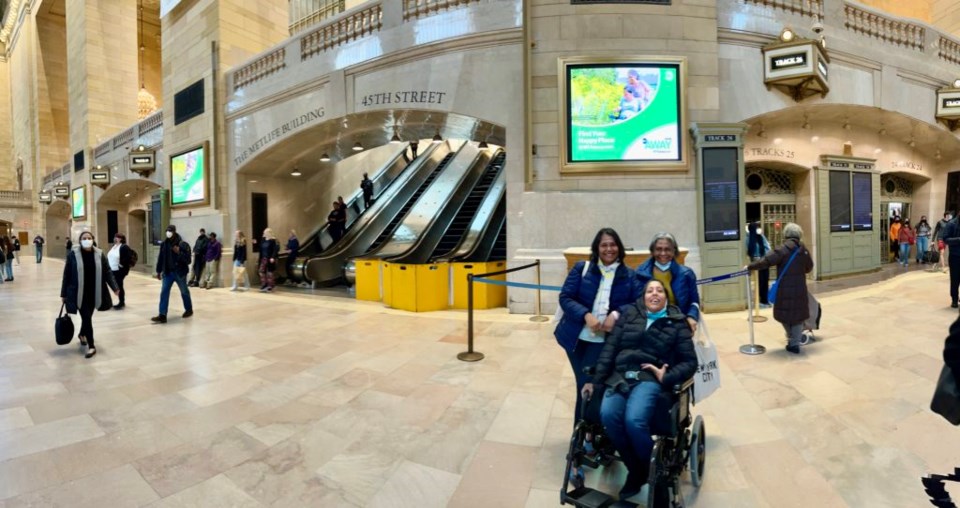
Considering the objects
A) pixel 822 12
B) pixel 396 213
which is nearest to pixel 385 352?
pixel 396 213

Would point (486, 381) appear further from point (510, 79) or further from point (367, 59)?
point (367, 59)

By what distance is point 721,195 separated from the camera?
7445mm

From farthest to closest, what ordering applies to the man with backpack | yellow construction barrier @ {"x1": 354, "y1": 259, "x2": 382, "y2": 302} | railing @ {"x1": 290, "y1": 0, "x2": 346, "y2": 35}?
railing @ {"x1": 290, "y1": 0, "x2": 346, "y2": 35}
yellow construction barrier @ {"x1": 354, "y1": 259, "x2": 382, "y2": 302}
the man with backpack

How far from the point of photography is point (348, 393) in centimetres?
401

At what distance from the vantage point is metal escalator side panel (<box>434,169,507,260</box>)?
33.3 feet

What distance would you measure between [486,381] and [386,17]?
812cm

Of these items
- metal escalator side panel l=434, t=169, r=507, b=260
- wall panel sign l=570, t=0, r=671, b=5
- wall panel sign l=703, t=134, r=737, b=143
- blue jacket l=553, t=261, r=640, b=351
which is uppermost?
wall panel sign l=570, t=0, r=671, b=5

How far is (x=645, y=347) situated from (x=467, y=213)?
10.9 m

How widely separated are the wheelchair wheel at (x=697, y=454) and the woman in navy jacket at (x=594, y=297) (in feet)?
2.05

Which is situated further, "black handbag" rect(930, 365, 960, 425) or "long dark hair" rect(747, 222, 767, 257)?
"long dark hair" rect(747, 222, 767, 257)

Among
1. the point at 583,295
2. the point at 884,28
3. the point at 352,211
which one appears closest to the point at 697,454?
the point at 583,295

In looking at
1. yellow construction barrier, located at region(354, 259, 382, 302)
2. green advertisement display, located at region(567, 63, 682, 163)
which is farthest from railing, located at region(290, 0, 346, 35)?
green advertisement display, located at region(567, 63, 682, 163)

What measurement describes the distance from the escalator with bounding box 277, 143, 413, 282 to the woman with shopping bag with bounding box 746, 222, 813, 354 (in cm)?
1054

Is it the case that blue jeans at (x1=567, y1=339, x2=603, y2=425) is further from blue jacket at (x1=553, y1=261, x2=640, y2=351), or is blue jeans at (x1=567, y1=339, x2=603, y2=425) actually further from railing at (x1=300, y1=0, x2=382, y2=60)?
railing at (x1=300, y1=0, x2=382, y2=60)
